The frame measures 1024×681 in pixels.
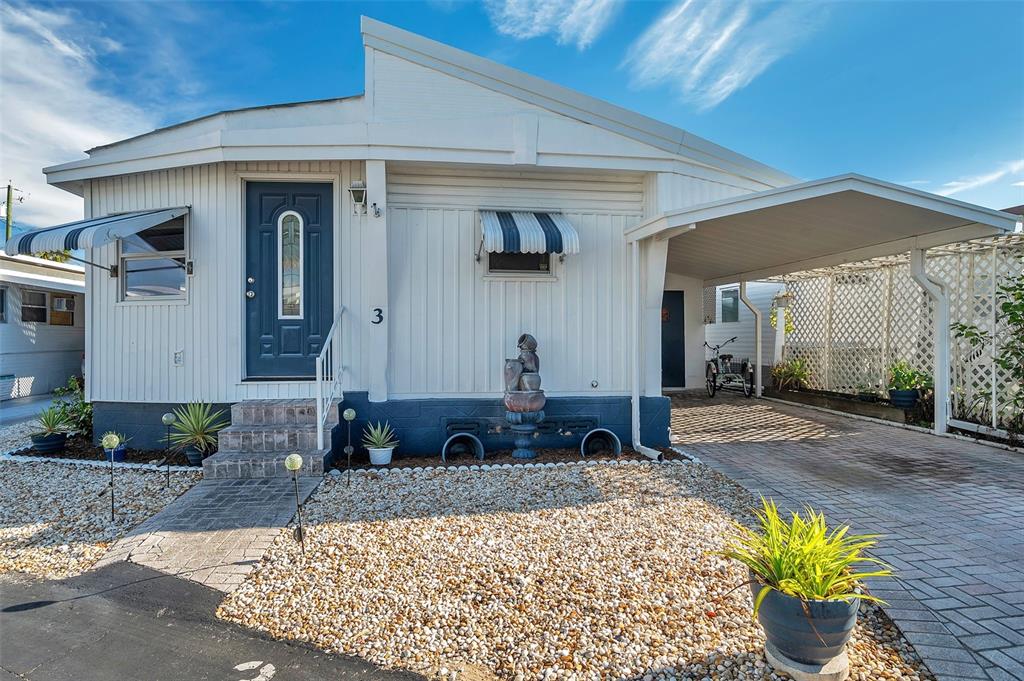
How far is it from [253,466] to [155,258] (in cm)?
273

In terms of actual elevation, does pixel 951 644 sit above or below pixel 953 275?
below

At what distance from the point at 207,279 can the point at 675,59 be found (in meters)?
6.75

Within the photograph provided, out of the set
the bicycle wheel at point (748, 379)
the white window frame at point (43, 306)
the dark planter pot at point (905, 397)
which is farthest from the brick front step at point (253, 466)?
the white window frame at point (43, 306)

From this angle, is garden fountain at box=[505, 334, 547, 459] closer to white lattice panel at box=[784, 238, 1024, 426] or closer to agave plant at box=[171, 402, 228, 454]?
agave plant at box=[171, 402, 228, 454]

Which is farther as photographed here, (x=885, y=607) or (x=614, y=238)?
(x=614, y=238)

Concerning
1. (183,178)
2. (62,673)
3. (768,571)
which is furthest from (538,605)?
(183,178)

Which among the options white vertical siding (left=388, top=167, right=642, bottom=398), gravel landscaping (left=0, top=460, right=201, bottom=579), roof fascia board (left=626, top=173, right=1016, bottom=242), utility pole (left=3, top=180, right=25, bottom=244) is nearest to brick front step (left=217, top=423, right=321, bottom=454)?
gravel landscaping (left=0, top=460, right=201, bottom=579)

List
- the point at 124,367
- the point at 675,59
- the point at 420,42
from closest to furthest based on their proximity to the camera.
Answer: the point at 420,42 → the point at 124,367 → the point at 675,59

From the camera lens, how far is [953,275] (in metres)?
6.50

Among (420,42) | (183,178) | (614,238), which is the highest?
(420,42)

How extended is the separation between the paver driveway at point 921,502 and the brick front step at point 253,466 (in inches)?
149

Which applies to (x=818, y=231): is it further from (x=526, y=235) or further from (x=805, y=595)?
(x=805, y=595)

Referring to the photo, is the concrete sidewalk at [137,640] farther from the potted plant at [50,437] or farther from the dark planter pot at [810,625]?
the potted plant at [50,437]

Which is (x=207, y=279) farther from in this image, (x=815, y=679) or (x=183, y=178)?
(x=815, y=679)
